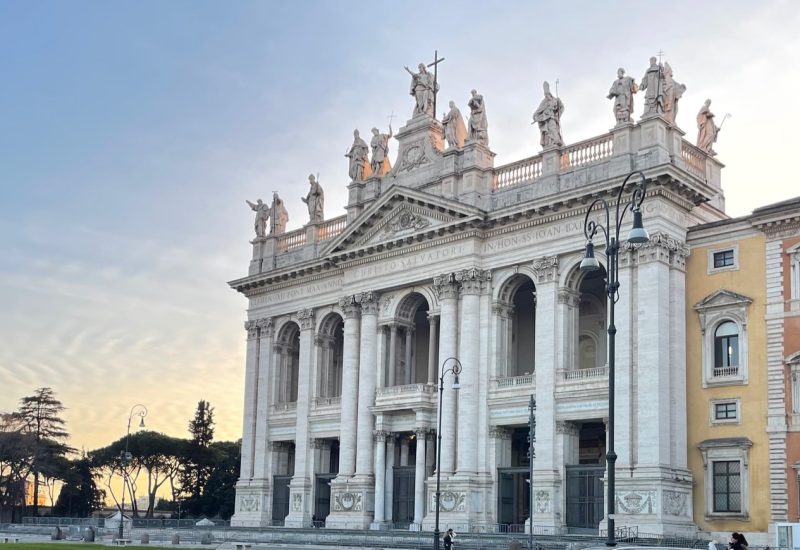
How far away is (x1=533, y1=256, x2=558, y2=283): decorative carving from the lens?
50531 mm

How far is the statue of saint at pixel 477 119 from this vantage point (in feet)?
184

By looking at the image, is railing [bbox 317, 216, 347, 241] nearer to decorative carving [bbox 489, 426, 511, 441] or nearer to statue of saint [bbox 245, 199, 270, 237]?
statue of saint [bbox 245, 199, 270, 237]

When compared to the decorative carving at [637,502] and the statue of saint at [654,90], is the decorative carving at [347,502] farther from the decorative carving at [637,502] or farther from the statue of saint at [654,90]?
the statue of saint at [654,90]

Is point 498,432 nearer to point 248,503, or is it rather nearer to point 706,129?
point 706,129

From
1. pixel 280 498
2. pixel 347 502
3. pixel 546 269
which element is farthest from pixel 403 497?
pixel 546 269

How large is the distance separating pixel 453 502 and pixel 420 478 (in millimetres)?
2812

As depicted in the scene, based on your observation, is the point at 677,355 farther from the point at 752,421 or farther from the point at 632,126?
the point at 632,126

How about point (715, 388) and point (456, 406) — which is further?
point (456, 406)

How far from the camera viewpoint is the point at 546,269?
50844 millimetres

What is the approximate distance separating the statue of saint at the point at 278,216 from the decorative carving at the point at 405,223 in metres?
12.7

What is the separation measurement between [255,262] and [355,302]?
1212 centimetres

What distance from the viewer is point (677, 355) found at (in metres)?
46.9

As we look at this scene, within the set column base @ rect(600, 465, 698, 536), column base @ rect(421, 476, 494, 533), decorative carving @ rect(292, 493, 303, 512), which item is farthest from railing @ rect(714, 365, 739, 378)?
decorative carving @ rect(292, 493, 303, 512)

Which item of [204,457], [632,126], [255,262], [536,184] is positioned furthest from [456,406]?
[204,457]
